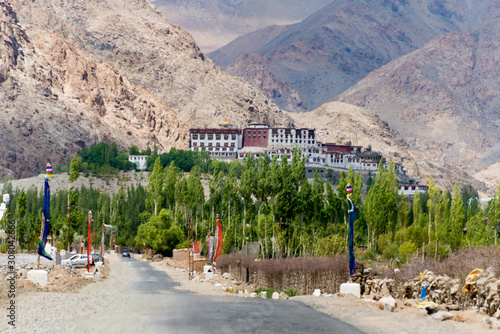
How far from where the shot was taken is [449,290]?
21250mm

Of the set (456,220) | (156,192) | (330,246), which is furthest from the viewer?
(156,192)

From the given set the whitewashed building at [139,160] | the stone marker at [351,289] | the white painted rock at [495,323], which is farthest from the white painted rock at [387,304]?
the whitewashed building at [139,160]

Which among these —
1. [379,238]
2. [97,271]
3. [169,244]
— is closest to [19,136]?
[169,244]

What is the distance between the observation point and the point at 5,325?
16891mm

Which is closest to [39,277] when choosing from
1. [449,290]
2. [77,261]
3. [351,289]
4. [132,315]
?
[132,315]

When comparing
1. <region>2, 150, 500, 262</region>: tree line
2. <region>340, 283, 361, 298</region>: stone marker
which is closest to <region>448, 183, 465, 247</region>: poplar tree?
<region>2, 150, 500, 262</region>: tree line

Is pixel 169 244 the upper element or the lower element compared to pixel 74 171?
lower

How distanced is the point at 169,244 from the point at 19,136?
435 feet

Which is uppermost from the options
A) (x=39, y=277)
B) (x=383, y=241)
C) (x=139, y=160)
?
(x=139, y=160)

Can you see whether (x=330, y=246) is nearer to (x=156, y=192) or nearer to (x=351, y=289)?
(x=351, y=289)

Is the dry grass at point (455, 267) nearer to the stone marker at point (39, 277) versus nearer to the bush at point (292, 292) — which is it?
the bush at point (292, 292)

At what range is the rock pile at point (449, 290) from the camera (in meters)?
17.9

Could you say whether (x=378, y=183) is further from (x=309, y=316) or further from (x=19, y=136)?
(x=19, y=136)

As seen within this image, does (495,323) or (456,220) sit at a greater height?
(495,323)
